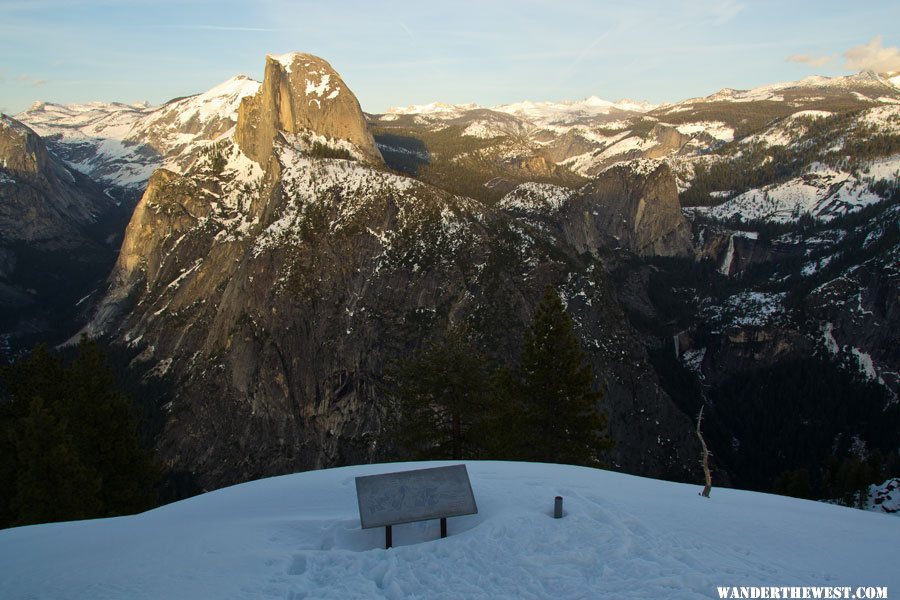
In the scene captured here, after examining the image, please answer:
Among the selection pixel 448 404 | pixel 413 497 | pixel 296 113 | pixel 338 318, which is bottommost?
pixel 338 318

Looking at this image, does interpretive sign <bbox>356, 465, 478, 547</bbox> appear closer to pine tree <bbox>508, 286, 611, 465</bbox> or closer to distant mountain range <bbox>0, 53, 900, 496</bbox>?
pine tree <bbox>508, 286, 611, 465</bbox>

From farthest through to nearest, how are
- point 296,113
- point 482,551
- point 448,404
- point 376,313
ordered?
point 296,113, point 376,313, point 448,404, point 482,551

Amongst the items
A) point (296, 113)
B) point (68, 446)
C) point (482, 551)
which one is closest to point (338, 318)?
point (296, 113)

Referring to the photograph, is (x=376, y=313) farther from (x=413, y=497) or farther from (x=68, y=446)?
(x=413, y=497)

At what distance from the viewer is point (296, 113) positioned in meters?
126

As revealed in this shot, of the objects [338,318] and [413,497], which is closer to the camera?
[413,497]

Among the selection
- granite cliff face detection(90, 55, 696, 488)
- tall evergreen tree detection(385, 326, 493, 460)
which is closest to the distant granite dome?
granite cliff face detection(90, 55, 696, 488)

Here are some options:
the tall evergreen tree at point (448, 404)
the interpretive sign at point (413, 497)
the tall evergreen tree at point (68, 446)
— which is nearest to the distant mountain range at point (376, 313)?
the tall evergreen tree at point (448, 404)

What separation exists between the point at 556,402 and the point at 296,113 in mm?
116342

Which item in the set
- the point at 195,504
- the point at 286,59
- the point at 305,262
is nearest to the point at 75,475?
the point at 195,504

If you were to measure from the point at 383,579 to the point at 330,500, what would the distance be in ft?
18.5

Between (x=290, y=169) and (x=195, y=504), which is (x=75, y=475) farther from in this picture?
(x=290, y=169)

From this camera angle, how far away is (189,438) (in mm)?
87188

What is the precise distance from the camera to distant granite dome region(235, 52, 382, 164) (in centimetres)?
12512
